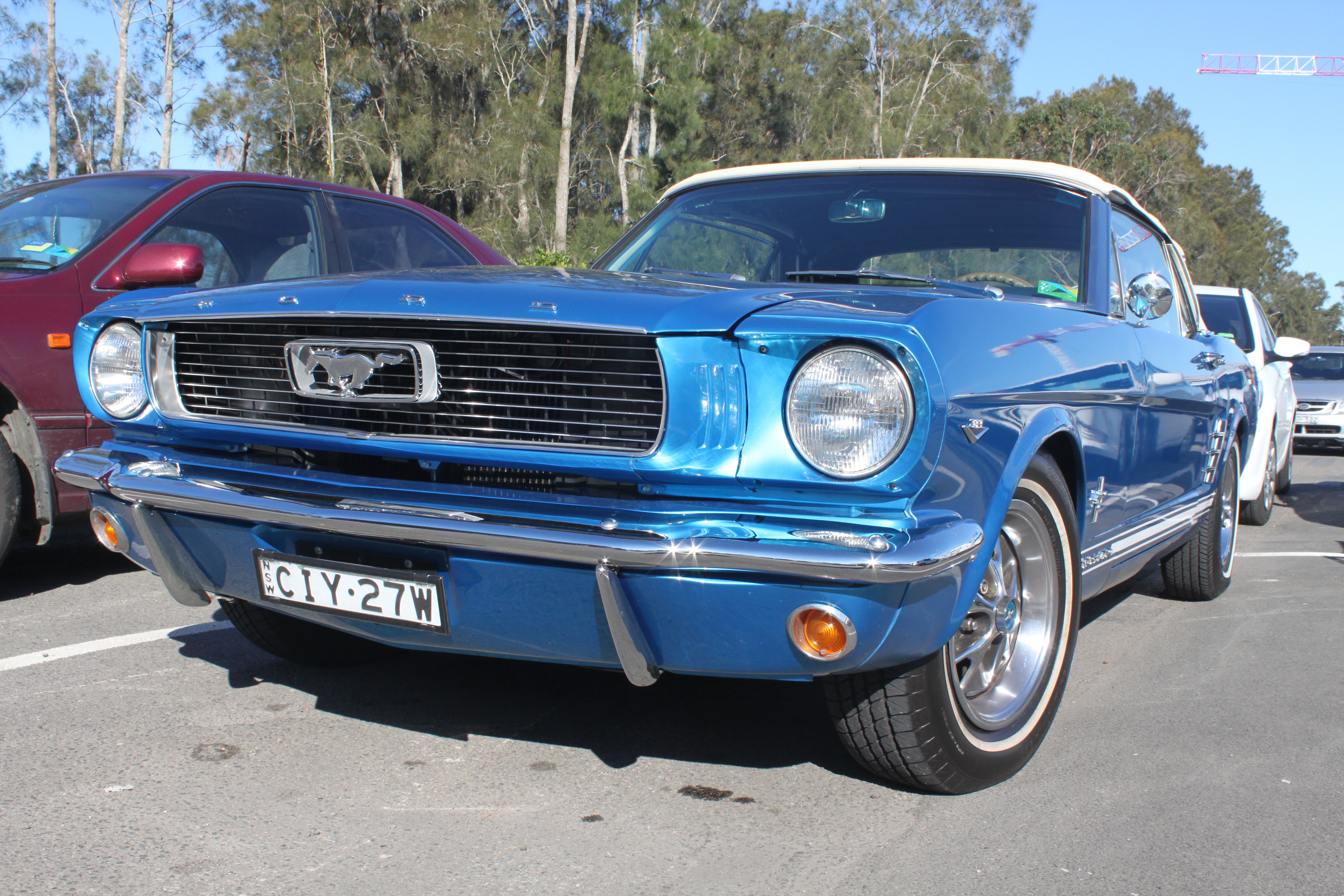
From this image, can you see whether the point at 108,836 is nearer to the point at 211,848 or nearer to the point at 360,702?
the point at 211,848

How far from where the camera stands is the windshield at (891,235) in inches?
130

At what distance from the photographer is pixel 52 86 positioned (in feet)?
143

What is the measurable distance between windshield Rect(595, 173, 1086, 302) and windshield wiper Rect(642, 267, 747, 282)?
0.01 meters

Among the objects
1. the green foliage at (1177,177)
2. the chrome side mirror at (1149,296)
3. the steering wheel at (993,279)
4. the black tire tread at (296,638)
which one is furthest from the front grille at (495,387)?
the green foliage at (1177,177)

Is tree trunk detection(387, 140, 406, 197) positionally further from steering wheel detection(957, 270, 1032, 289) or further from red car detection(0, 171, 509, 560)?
steering wheel detection(957, 270, 1032, 289)

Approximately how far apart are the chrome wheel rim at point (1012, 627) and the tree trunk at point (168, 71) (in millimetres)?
38098

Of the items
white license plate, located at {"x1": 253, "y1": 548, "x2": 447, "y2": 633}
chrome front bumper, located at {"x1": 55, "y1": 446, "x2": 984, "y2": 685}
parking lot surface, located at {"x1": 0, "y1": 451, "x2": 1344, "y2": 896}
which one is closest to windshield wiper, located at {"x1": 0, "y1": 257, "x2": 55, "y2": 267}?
parking lot surface, located at {"x1": 0, "y1": 451, "x2": 1344, "y2": 896}

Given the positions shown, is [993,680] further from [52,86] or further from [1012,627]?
[52,86]

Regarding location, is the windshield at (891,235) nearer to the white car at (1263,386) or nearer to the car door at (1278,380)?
the white car at (1263,386)

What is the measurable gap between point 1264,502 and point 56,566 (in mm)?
7295

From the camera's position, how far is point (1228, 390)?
4.63 m

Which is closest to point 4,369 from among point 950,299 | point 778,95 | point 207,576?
point 207,576

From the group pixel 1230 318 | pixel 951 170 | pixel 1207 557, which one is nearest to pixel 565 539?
pixel 951 170

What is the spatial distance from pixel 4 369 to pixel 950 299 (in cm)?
343
